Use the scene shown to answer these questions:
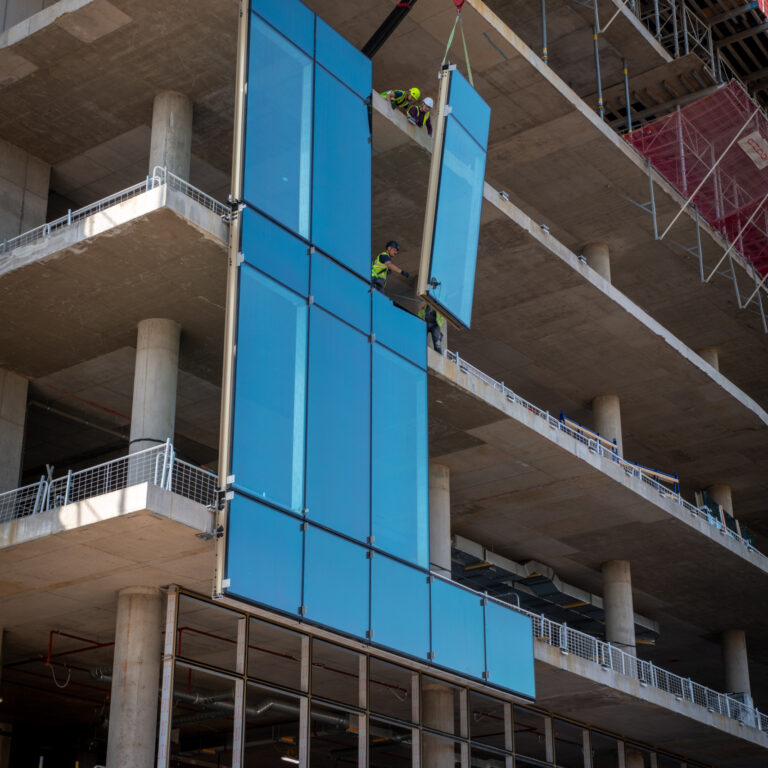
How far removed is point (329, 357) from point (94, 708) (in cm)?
1229

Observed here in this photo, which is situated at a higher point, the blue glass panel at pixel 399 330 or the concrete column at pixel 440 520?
the blue glass panel at pixel 399 330

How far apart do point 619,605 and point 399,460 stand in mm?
14156

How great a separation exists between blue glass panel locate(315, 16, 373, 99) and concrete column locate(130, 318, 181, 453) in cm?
595

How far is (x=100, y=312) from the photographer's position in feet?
75.2

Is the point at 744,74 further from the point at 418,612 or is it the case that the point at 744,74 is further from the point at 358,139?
the point at 418,612

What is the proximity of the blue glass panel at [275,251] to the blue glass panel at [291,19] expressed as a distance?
4.08 meters

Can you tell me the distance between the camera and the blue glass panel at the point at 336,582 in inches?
789

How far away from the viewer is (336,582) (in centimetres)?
2061

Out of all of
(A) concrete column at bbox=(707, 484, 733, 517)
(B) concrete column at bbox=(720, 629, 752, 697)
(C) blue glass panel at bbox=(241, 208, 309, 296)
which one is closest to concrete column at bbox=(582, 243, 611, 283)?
(A) concrete column at bbox=(707, 484, 733, 517)

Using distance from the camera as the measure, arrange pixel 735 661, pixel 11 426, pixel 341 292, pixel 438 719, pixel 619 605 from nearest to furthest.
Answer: pixel 341 292
pixel 11 426
pixel 438 719
pixel 619 605
pixel 735 661

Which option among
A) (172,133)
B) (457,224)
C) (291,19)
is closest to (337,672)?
(457,224)

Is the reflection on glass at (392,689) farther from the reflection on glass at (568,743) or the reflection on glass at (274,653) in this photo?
the reflection on glass at (568,743)

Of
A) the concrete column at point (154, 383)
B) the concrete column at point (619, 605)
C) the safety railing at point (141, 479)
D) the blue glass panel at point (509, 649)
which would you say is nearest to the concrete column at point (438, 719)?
the blue glass panel at point (509, 649)

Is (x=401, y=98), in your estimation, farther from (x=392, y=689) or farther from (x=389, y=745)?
(x=389, y=745)
